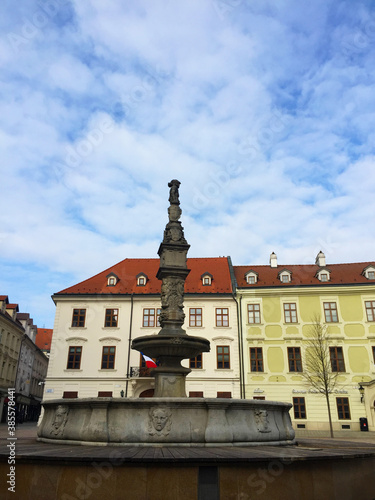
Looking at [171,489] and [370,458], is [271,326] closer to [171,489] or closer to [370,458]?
[370,458]

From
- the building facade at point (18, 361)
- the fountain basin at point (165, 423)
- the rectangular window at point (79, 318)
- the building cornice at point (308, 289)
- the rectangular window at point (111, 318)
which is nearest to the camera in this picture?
the fountain basin at point (165, 423)

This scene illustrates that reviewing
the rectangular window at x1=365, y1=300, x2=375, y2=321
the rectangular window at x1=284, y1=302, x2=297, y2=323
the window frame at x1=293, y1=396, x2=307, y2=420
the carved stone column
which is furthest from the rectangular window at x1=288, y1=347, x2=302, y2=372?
the carved stone column

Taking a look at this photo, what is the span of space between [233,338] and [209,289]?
4.32 metres

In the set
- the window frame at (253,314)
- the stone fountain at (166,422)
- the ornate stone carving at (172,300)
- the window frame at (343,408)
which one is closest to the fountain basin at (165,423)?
the stone fountain at (166,422)

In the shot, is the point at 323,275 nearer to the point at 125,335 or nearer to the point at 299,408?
the point at 299,408

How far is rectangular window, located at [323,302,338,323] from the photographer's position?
31.7 m

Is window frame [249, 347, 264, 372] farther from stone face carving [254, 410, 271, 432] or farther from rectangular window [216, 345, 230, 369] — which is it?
stone face carving [254, 410, 271, 432]

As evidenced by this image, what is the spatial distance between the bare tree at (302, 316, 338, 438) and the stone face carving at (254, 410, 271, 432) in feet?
68.5

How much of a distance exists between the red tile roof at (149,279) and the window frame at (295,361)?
6.48 meters

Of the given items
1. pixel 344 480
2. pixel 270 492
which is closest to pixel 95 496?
pixel 270 492

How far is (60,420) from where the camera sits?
26.6ft

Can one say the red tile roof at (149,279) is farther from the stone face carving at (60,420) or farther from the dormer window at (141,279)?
the stone face carving at (60,420)

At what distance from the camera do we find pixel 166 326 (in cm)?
1205

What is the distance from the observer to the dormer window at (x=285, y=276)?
34094 mm
